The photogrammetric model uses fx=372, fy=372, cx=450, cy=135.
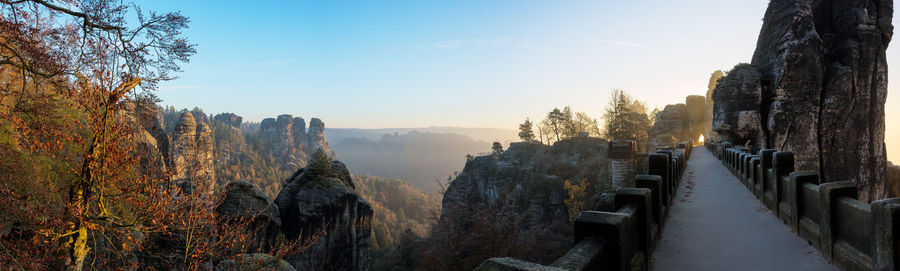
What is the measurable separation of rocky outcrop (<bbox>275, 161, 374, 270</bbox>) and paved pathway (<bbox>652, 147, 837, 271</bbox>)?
21848 mm

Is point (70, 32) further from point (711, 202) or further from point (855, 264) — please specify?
point (711, 202)

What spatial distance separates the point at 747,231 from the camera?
25.4ft

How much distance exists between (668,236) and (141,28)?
662 inches

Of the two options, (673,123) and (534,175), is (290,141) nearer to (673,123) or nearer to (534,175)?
(534,175)

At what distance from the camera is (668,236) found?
24.8 ft

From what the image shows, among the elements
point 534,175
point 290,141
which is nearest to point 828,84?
point 534,175

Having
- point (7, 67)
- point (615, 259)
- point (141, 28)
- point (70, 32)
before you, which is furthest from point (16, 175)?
point (615, 259)

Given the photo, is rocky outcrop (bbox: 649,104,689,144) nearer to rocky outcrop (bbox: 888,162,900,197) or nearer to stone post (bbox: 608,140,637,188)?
rocky outcrop (bbox: 888,162,900,197)

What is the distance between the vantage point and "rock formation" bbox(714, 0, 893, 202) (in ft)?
83.4

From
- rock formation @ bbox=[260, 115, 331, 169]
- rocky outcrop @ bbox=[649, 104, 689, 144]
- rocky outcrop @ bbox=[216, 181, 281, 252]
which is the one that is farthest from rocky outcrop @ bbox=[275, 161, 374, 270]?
rock formation @ bbox=[260, 115, 331, 169]

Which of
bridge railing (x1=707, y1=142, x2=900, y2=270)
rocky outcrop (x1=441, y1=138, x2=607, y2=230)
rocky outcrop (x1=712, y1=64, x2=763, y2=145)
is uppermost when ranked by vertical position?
rocky outcrop (x1=712, y1=64, x2=763, y2=145)

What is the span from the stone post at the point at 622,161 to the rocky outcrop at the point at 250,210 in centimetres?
2330

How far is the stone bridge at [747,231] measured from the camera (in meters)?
3.73

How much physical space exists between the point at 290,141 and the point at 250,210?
603 ft
